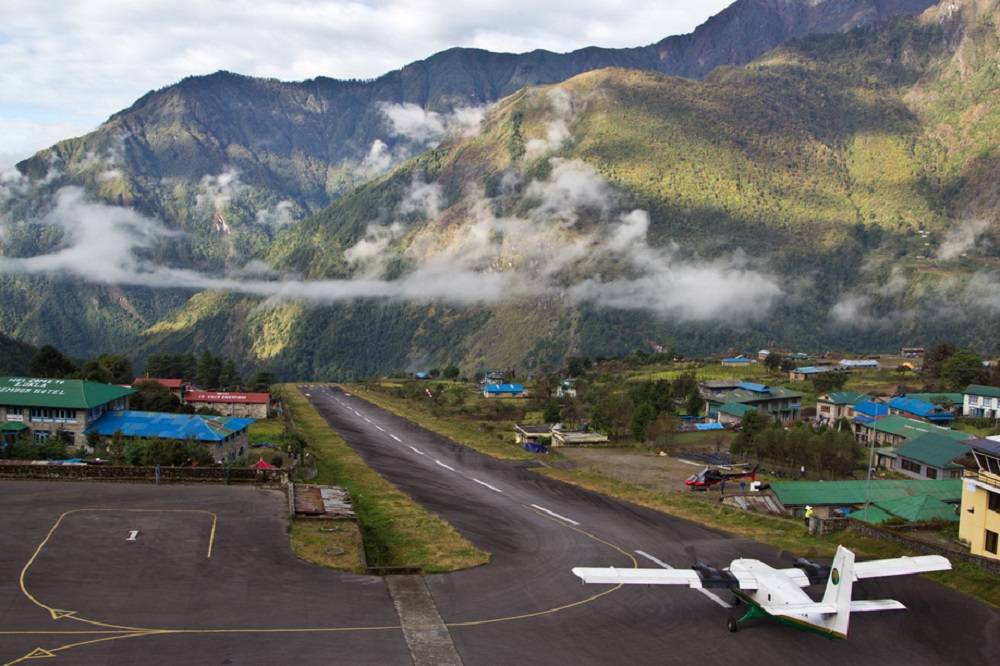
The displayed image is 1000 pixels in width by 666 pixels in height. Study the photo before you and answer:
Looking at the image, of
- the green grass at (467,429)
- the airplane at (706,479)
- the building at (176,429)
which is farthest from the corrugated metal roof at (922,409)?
the building at (176,429)

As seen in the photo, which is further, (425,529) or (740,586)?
(425,529)

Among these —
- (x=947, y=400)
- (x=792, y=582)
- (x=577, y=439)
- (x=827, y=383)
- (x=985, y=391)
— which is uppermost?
(x=985, y=391)

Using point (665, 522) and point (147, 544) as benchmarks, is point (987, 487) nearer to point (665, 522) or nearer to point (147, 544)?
point (665, 522)

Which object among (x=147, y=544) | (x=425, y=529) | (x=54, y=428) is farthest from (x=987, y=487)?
(x=54, y=428)

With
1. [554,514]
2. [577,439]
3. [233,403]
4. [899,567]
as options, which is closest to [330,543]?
[554,514]

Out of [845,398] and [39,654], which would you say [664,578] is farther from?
[845,398]

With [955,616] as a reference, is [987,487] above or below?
above

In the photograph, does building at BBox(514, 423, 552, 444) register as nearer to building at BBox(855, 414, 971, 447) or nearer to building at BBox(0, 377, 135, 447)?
building at BBox(855, 414, 971, 447)
